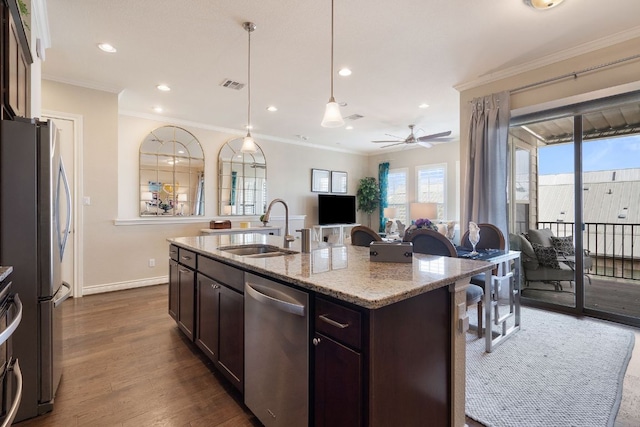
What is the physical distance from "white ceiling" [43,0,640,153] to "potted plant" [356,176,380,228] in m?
3.56

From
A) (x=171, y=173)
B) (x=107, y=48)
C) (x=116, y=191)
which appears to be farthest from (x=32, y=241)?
(x=171, y=173)

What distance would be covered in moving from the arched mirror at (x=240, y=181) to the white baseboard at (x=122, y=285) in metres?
1.57

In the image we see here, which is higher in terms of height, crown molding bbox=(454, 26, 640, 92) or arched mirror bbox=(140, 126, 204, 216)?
crown molding bbox=(454, 26, 640, 92)

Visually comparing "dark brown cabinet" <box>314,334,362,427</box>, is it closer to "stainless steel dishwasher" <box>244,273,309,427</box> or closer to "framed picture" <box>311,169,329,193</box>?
"stainless steel dishwasher" <box>244,273,309,427</box>

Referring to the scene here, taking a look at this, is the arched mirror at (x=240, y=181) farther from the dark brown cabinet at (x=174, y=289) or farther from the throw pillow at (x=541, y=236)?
the throw pillow at (x=541, y=236)

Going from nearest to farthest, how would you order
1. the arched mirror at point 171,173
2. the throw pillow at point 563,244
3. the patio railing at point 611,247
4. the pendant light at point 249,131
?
the pendant light at point 249,131
the patio railing at point 611,247
the throw pillow at point 563,244
the arched mirror at point 171,173

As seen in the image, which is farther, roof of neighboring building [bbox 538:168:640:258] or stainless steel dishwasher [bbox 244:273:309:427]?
roof of neighboring building [bbox 538:168:640:258]

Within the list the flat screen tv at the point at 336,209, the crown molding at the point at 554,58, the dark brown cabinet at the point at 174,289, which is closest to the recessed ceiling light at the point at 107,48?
the dark brown cabinet at the point at 174,289

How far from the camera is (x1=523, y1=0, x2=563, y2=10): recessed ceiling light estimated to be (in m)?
2.29

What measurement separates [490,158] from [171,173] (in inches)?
187

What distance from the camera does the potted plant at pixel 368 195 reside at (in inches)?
319

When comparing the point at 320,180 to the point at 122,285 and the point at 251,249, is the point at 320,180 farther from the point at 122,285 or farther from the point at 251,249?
the point at 251,249

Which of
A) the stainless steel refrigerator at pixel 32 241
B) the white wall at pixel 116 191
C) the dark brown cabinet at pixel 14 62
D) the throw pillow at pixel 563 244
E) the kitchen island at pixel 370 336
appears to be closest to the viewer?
the kitchen island at pixel 370 336

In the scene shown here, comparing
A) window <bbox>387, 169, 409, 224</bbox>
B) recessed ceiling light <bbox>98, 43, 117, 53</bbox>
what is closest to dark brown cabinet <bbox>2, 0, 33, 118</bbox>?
recessed ceiling light <bbox>98, 43, 117, 53</bbox>
